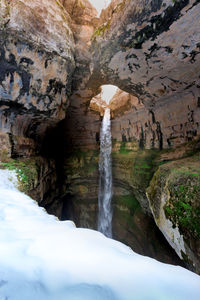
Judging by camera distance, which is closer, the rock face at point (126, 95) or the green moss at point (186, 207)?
the green moss at point (186, 207)

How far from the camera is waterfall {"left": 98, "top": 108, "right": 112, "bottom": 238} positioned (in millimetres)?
9773

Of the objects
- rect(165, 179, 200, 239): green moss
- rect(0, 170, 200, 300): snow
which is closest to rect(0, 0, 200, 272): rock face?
rect(165, 179, 200, 239): green moss

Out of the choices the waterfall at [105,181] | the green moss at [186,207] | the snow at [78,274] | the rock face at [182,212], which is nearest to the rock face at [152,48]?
the rock face at [182,212]

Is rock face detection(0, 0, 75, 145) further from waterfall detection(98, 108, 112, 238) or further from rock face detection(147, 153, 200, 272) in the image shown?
rock face detection(147, 153, 200, 272)

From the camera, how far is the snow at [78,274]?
62cm

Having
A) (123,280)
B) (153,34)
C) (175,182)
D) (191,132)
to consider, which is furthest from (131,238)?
(153,34)

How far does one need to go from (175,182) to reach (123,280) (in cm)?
379

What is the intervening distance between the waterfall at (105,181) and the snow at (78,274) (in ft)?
31.5

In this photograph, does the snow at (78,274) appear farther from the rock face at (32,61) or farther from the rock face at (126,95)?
the rock face at (32,61)

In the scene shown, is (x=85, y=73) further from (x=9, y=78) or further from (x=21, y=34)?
(x=9, y=78)

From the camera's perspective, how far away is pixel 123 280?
71 centimetres

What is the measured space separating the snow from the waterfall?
9.60m

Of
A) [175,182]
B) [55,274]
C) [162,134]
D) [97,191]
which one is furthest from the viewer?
[97,191]

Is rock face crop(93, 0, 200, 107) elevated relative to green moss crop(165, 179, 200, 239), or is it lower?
elevated
